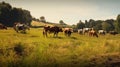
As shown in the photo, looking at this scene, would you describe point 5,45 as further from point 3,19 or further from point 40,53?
point 3,19

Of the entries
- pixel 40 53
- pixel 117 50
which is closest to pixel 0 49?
pixel 40 53

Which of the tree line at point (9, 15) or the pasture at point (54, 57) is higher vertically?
the tree line at point (9, 15)

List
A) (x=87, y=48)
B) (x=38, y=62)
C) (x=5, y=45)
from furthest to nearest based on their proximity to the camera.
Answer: (x=87, y=48)
(x=5, y=45)
(x=38, y=62)

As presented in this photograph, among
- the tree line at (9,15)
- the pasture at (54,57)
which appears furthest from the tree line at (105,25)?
the pasture at (54,57)

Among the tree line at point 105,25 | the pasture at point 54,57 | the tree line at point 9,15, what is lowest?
the tree line at point 105,25

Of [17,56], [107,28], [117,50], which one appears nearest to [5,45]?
[17,56]

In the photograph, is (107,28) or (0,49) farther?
(107,28)

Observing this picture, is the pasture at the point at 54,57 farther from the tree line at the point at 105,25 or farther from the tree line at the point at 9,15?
the tree line at the point at 105,25

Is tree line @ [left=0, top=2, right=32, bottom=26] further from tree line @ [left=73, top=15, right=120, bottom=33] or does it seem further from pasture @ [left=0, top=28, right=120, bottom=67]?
pasture @ [left=0, top=28, right=120, bottom=67]

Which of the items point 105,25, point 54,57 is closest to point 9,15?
point 105,25

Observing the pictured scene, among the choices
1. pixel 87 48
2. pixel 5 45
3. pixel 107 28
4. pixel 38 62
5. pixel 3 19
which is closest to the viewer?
pixel 38 62

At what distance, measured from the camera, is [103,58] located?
14.9 metres

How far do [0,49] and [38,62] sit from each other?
267 centimetres

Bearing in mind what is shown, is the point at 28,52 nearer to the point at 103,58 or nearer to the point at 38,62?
the point at 38,62
